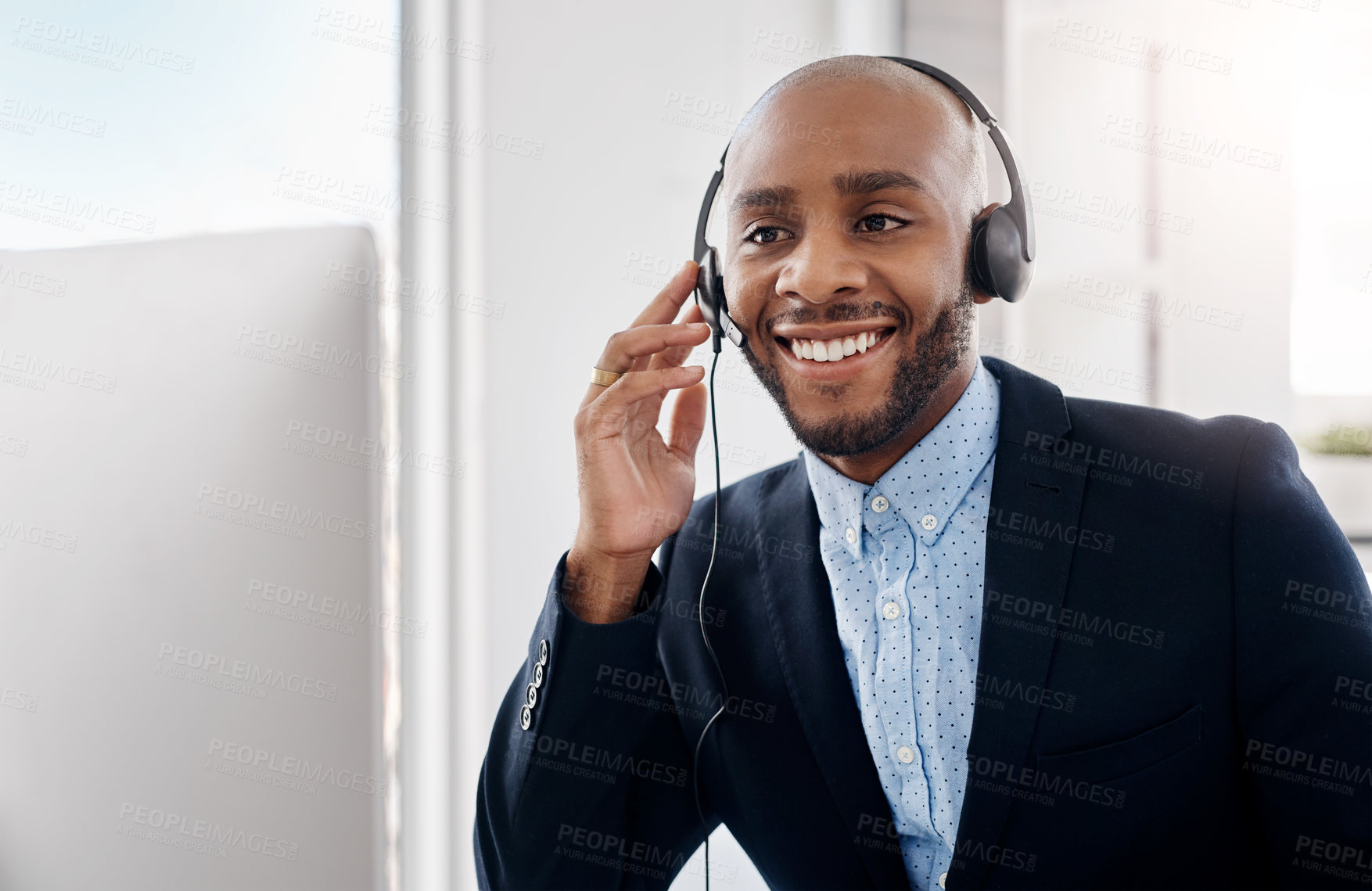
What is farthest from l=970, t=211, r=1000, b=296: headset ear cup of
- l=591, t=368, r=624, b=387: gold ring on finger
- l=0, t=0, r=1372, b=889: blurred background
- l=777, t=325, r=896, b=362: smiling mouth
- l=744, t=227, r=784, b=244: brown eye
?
l=0, t=0, r=1372, b=889: blurred background

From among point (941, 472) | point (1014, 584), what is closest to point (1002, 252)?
point (941, 472)

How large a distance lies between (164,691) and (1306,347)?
155 cm

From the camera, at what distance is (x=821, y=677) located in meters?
1.06

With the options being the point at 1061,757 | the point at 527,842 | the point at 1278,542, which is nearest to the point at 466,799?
the point at 527,842

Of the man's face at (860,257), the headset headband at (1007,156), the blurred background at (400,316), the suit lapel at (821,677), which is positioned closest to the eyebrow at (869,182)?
the man's face at (860,257)

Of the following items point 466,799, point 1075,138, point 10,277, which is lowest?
point 466,799

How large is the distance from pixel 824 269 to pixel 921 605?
388 millimetres

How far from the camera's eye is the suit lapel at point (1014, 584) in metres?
0.93

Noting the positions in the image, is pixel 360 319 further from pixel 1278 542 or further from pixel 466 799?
pixel 466 799

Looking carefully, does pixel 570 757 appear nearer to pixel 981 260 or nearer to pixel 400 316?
pixel 981 260

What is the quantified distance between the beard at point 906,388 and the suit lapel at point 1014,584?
0.11 m

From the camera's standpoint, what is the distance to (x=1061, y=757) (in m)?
0.94

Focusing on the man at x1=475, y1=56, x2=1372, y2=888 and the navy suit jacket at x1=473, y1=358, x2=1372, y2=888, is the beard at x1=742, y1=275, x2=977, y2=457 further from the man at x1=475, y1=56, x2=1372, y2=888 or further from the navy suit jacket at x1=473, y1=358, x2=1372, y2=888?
the navy suit jacket at x1=473, y1=358, x2=1372, y2=888

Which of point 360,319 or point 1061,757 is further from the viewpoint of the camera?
point 1061,757
